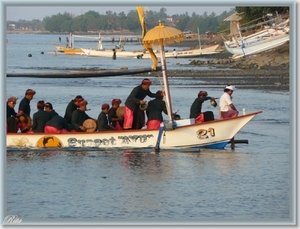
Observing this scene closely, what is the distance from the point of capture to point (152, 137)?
20.9 metres

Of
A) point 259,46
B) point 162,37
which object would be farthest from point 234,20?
point 162,37

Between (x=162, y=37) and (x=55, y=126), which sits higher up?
(x=162, y=37)

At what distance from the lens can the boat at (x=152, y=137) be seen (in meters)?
20.8

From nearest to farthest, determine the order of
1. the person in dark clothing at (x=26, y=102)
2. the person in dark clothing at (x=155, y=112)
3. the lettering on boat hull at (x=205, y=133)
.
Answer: the lettering on boat hull at (x=205, y=133) → the person in dark clothing at (x=155, y=112) → the person in dark clothing at (x=26, y=102)

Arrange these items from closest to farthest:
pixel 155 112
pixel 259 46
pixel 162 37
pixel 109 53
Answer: pixel 162 37, pixel 155 112, pixel 259 46, pixel 109 53

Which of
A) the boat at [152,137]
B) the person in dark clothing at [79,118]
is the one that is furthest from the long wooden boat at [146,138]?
the person in dark clothing at [79,118]

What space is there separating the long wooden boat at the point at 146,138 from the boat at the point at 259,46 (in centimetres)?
3022

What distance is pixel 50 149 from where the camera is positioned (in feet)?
69.9

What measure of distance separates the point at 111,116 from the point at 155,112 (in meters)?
1.19

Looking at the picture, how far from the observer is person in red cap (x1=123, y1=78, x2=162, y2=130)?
830 inches

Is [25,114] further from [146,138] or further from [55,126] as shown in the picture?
[146,138]

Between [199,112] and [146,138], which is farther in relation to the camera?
[199,112]

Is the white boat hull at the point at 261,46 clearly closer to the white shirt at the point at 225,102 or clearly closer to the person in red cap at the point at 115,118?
the white shirt at the point at 225,102

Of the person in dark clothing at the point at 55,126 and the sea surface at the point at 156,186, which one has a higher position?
the person in dark clothing at the point at 55,126
